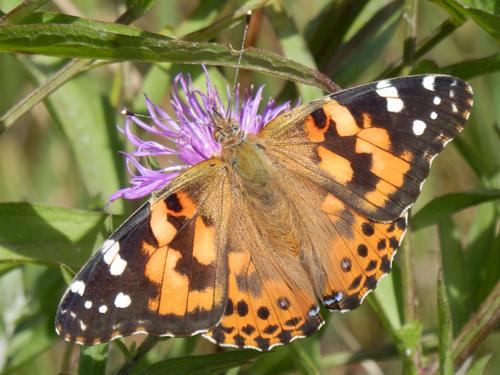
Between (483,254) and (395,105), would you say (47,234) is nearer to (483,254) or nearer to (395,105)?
(395,105)

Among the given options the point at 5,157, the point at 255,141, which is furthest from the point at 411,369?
the point at 5,157

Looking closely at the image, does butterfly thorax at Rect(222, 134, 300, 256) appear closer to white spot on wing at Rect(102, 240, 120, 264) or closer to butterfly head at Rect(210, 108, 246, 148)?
butterfly head at Rect(210, 108, 246, 148)

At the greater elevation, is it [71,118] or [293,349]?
[71,118]

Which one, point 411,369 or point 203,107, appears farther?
point 203,107

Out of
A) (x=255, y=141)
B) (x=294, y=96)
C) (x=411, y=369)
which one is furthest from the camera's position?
(x=294, y=96)

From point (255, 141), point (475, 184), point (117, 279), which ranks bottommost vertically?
point (475, 184)

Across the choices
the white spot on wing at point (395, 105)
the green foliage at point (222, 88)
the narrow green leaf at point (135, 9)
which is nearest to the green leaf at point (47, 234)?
the green foliage at point (222, 88)

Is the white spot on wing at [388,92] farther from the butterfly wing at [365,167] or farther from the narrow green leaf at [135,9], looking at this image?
the narrow green leaf at [135,9]

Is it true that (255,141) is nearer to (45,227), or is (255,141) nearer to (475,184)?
(45,227)
